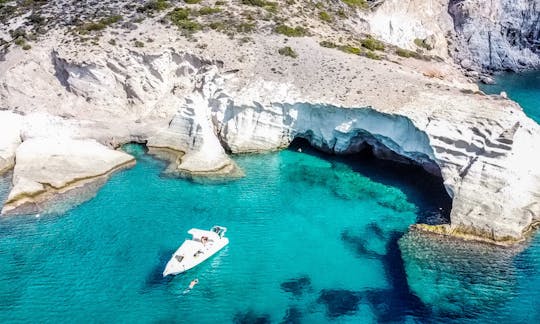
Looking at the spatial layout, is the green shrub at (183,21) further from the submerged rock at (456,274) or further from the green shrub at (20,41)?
the submerged rock at (456,274)

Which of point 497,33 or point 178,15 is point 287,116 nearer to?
point 178,15

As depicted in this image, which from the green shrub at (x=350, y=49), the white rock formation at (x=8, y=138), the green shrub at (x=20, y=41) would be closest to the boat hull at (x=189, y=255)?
the white rock formation at (x=8, y=138)

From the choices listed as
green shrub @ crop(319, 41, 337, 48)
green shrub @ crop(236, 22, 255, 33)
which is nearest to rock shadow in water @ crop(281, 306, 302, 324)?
green shrub @ crop(319, 41, 337, 48)

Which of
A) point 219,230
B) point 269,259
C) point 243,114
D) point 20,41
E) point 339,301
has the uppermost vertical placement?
point 20,41

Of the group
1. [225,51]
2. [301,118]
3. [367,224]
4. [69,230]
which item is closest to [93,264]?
[69,230]

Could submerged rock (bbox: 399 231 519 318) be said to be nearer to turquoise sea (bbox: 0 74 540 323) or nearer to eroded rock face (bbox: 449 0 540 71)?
turquoise sea (bbox: 0 74 540 323)

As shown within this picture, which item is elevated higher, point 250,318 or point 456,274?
point 456,274

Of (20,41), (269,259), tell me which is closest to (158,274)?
(269,259)
